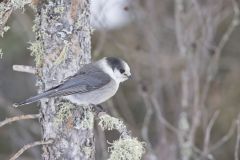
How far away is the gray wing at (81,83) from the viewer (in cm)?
321

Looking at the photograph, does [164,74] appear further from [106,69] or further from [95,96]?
[95,96]

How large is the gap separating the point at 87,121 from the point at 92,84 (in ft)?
1.65

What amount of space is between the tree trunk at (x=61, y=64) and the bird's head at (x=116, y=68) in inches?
21.6

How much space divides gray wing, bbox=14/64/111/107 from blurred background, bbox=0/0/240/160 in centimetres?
120

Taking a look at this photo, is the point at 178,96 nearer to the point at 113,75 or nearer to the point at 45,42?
the point at 113,75

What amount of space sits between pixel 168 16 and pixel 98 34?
741 mm

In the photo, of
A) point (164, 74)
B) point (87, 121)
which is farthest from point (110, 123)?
point (164, 74)

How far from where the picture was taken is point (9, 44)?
6.30 m

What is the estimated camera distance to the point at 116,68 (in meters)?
3.90

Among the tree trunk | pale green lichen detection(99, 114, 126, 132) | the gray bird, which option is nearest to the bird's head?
the gray bird

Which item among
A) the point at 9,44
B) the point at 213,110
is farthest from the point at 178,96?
the point at 9,44

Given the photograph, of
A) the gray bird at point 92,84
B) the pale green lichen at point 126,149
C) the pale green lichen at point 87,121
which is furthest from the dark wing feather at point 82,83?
the pale green lichen at point 126,149

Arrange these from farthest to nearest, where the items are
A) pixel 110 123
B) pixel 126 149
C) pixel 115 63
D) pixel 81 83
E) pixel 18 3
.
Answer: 1. pixel 115 63
2. pixel 81 83
3. pixel 18 3
4. pixel 110 123
5. pixel 126 149

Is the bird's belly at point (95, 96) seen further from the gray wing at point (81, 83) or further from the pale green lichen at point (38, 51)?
the pale green lichen at point (38, 51)
